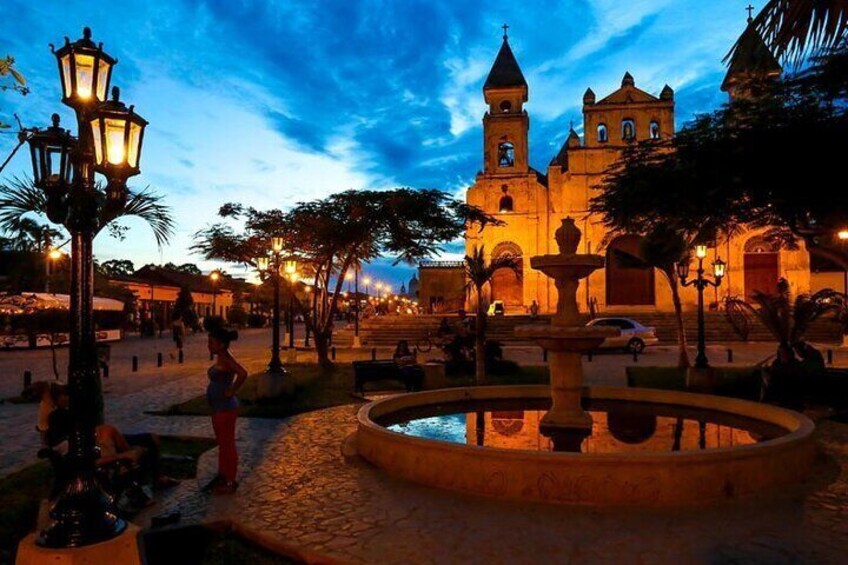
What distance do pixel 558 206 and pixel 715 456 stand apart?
35.8 meters

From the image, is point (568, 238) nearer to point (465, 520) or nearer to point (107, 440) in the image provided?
point (465, 520)

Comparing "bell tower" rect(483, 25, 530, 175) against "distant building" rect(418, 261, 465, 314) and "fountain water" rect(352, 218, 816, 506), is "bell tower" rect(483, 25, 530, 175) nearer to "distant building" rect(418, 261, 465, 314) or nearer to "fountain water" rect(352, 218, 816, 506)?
"distant building" rect(418, 261, 465, 314)

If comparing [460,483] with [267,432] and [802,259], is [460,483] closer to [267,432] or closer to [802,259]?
[267,432]

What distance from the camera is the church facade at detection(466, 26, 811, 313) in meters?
37.4

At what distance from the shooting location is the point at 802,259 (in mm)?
36188

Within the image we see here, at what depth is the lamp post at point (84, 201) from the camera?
3529 mm

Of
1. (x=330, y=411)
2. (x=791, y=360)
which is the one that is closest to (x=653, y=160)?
(x=791, y=360)

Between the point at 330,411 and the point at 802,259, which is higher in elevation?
the point at 802,259

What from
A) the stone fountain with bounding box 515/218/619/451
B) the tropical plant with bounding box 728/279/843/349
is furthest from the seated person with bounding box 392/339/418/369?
the tropical plant with bounding box 728/279/843/349

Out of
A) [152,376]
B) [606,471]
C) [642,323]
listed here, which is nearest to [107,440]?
[606,471]

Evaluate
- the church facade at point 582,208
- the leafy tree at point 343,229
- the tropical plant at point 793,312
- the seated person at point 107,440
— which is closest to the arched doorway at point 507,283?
the church facade at point 582,208

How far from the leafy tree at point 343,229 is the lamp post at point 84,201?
1069 centimetres

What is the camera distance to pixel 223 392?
18.5ft

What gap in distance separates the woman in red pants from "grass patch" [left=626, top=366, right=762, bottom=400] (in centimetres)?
946
